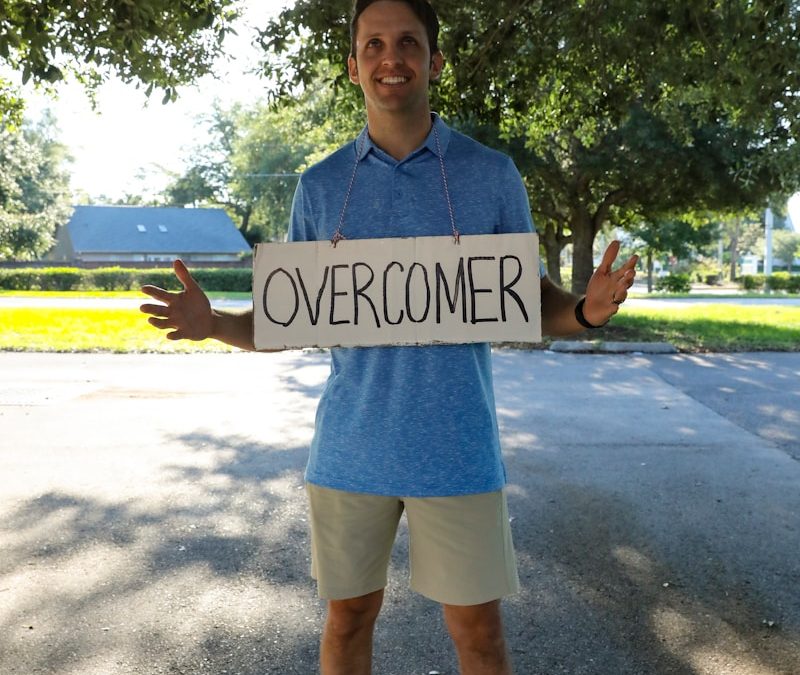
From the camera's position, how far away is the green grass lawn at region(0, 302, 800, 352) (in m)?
13.1

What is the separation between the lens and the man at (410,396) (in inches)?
76.0

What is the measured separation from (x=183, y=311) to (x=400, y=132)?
2.34ft

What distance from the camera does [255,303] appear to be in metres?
2.10

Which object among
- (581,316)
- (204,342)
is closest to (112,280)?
(204,342)

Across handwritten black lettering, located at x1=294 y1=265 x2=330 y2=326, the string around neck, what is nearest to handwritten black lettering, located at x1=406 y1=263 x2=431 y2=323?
the string around neck

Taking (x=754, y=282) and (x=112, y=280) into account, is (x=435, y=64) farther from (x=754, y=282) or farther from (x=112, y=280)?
(x=754, y=282)

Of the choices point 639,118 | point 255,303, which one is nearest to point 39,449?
point 255,303

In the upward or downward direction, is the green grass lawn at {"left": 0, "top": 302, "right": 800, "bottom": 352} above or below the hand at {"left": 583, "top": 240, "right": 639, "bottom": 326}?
below

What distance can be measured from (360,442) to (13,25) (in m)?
4.37

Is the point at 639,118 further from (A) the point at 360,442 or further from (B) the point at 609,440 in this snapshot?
(A) the point at 360,442

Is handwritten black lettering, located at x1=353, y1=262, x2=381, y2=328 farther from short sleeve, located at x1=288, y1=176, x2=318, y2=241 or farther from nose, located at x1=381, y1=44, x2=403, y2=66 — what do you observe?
nose, located at x1=381, y1=44, x2=403, y2=66

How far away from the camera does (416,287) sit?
2014mm

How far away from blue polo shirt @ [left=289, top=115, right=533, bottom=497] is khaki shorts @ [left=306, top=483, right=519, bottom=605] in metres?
0.05

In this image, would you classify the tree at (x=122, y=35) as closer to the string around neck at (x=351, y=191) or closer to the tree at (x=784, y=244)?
the string around neck at (x=351, y=191)
